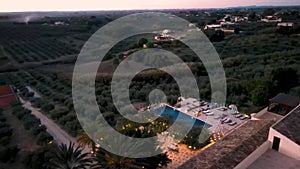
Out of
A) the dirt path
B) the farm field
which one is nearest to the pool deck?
the farm field

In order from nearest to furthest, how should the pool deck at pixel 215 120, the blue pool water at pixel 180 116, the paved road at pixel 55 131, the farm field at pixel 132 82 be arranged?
1. the paved road at pixel 55 131
2. the pool deck at pixel 215 120
3. the farm field at pixel 132 82
4. the blue pool water at pixel 180 116

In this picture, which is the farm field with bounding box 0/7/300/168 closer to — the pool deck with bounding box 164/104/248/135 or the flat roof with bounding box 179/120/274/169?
the pool deck with bounding box 164/104/248/135

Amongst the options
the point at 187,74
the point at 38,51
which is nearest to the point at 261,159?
the point at 187,74

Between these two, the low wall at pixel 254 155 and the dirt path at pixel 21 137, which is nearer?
the low wall at pixel 254 155

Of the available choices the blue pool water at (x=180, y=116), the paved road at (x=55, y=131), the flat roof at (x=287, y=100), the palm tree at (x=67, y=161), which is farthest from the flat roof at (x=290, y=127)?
the paved road at (x=55, y=131)

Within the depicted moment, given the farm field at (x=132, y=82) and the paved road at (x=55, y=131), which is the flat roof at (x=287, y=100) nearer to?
the farm field at (x=132, y=82)

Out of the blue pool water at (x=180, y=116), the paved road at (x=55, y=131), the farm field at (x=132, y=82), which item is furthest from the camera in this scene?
the blue pool water at (x=180, y=116)
